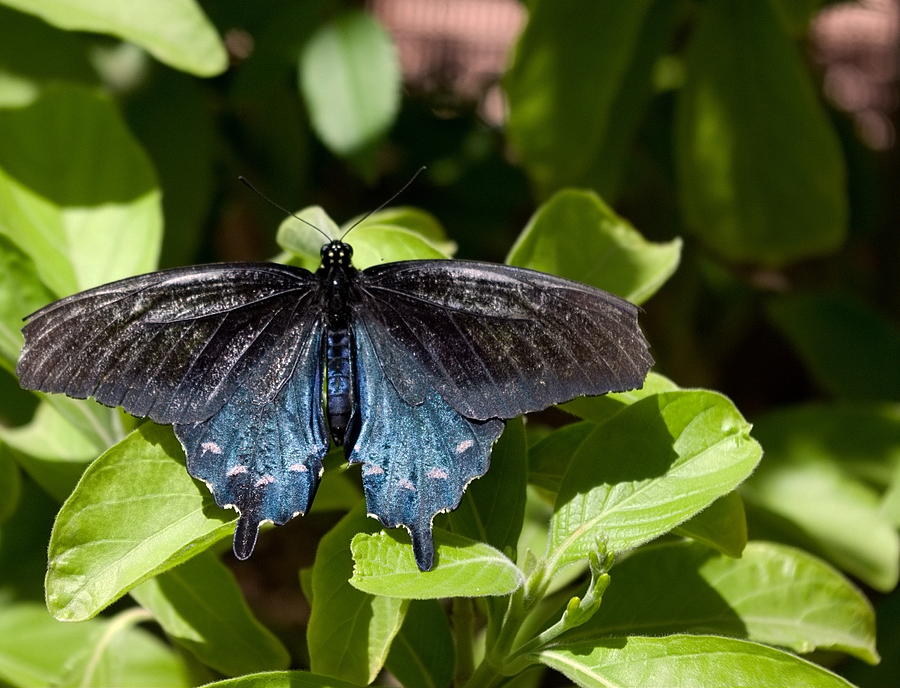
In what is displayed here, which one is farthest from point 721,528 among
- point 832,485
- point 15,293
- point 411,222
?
point 15,293

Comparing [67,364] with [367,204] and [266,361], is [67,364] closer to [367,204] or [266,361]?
[266,361]

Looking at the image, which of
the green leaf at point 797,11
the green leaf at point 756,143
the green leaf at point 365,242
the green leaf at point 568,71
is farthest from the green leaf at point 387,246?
the green leaf at point 797,11

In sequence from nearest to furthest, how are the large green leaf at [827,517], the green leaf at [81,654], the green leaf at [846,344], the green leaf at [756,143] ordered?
the green leaf at [81,654]
the large green leaf at [827,517]
the green leaf at [756,143]
the green leaf at [846,344]

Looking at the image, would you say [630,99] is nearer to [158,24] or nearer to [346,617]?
[158,24]

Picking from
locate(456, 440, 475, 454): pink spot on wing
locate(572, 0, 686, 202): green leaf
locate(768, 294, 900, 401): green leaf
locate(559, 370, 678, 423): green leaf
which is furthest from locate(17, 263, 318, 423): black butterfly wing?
locate(768, 294, 900, 401): green leaf

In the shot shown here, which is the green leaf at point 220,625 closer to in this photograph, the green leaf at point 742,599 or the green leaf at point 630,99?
the green leaf at point 742,599

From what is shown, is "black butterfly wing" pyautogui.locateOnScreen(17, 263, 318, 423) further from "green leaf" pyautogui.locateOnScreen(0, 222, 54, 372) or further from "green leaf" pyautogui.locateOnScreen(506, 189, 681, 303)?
"green leaf" pyautogui.locateOnScreen(506, 189, 681, 303)
